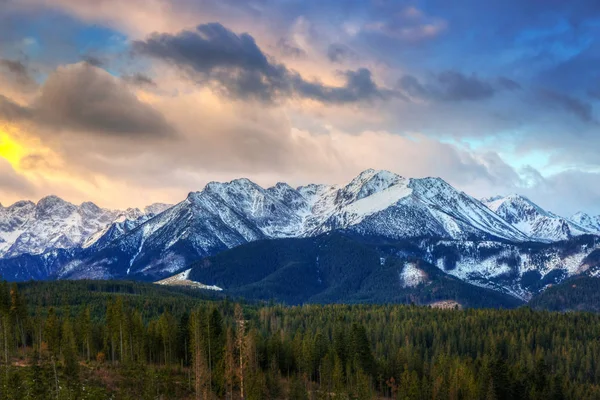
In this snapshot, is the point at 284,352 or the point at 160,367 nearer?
the point at 160,367

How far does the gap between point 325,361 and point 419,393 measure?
80.0 feet

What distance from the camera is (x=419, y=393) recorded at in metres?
169

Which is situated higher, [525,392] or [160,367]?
[160,367]

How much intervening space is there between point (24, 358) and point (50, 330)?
27.6 feet

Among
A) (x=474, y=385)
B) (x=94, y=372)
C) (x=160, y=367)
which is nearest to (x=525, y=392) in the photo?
(x=474, y=385)

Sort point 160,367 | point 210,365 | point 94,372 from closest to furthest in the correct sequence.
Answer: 1. point 94,372
2. point 210,365
3. point 160,367

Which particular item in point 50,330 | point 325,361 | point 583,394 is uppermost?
point 50,330

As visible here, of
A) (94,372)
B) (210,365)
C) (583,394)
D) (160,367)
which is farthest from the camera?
(583,394)

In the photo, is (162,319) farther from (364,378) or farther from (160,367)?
(364,378)

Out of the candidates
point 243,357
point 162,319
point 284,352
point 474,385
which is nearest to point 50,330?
point 162,319

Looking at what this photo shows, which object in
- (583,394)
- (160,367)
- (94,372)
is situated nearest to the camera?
(94,372)

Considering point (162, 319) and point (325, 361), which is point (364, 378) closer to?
point (325, 361)

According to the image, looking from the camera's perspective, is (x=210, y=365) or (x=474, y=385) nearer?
(x=210, y=365)

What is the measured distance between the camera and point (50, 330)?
161m
